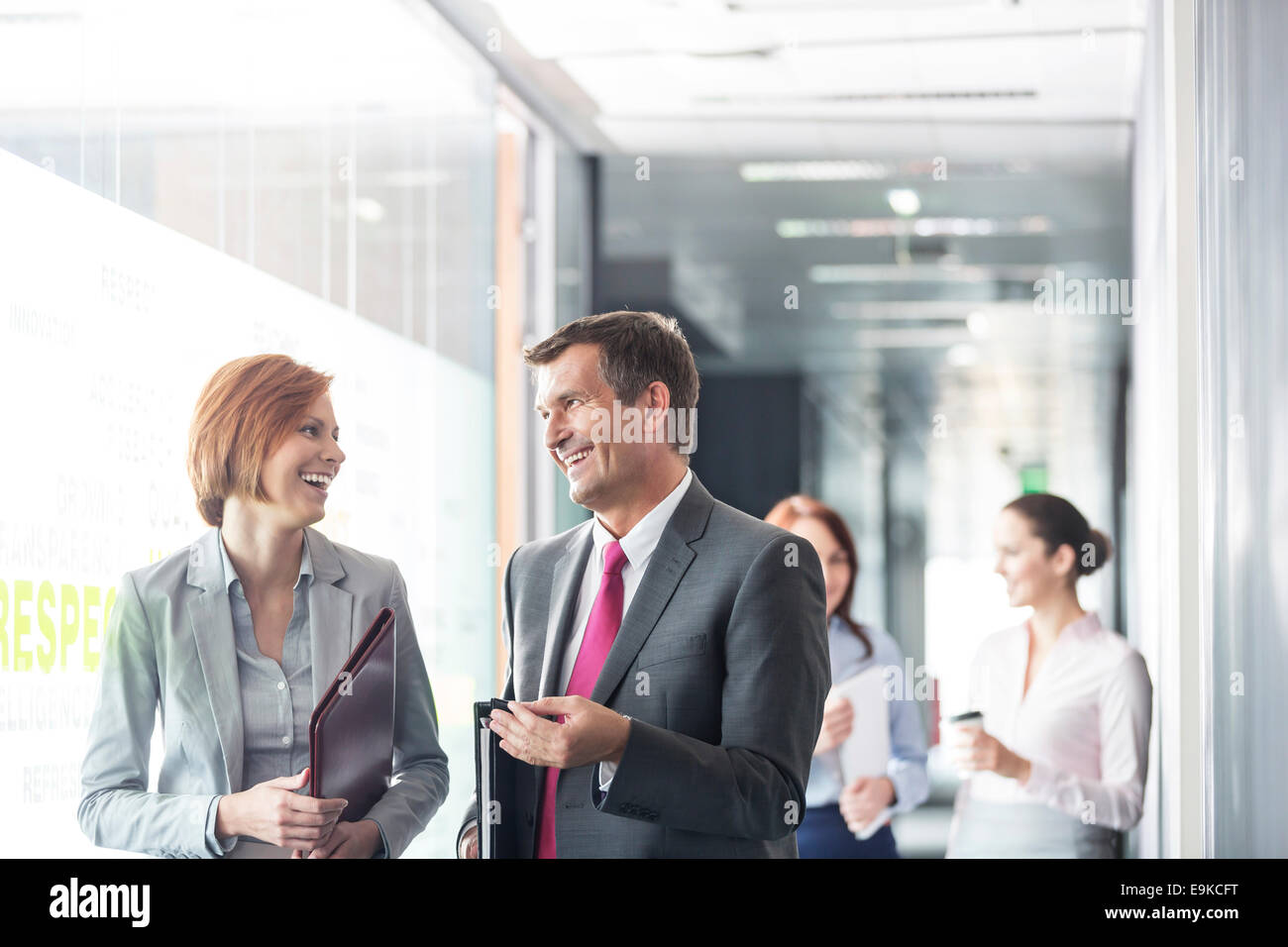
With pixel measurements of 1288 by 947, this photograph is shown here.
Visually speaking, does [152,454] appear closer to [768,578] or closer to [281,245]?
[281,245]

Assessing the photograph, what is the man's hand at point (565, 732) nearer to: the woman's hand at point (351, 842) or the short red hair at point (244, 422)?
the woman's hand at point (351, 842)

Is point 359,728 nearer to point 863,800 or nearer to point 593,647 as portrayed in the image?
point 593,647

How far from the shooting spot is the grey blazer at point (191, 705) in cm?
230

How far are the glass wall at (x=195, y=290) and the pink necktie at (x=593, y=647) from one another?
840 millimetres

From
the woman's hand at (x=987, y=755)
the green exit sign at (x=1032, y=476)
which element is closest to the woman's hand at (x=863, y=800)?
the woman's hand at (x=987, y=755)

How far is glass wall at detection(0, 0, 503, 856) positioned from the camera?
245 centimetres

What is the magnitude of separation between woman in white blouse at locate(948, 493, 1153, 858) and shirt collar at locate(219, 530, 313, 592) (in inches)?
65.1

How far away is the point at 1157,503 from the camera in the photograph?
4051 mm

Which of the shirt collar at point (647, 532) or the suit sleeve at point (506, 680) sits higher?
the shirt collar at point (647, 532)

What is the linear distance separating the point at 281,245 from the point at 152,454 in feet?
3.08

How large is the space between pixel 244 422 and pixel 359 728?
2.00 ft

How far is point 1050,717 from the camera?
3.42 meters
